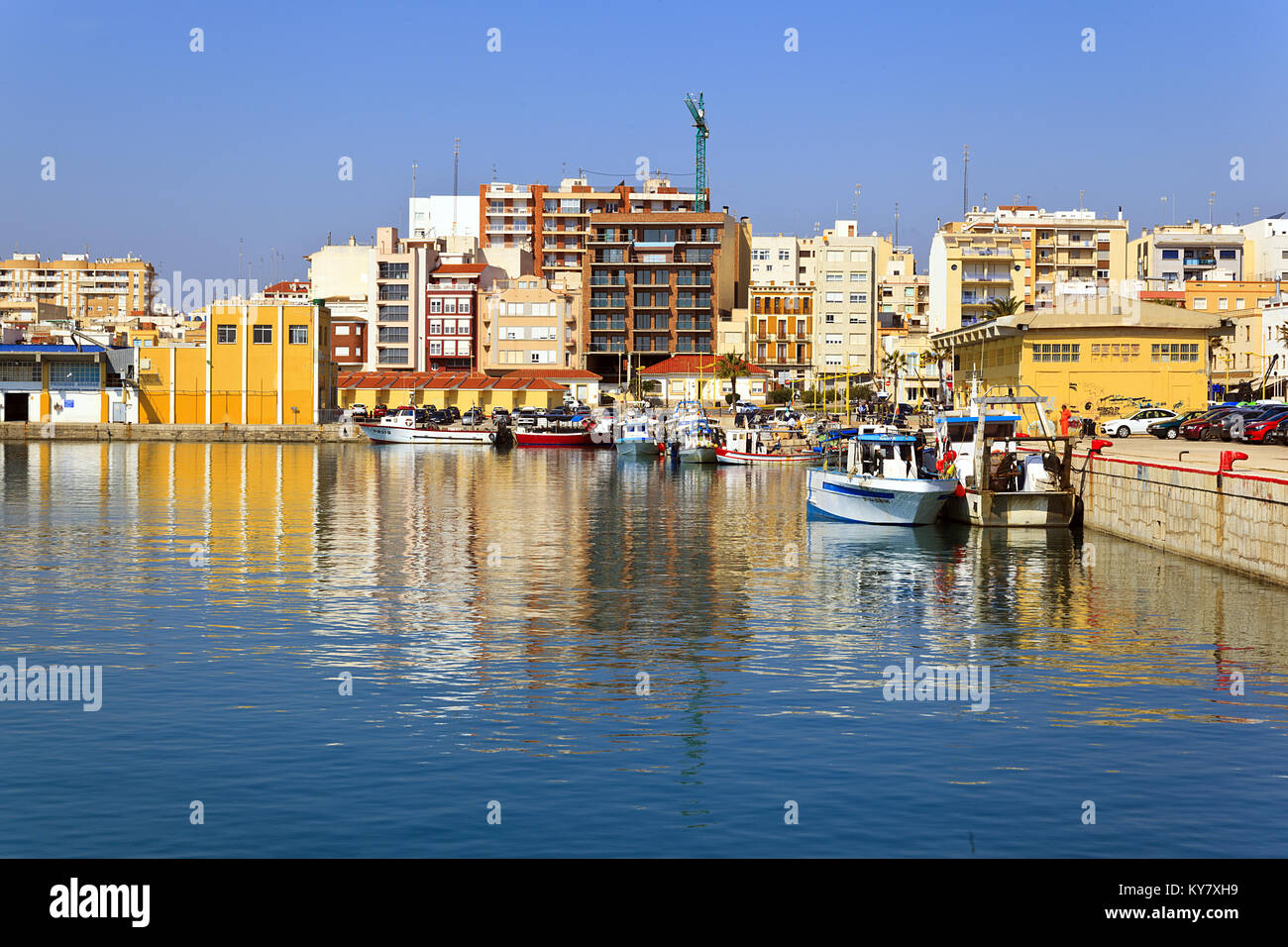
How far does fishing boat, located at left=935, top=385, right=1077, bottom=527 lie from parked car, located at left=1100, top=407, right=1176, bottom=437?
2121 centimetres

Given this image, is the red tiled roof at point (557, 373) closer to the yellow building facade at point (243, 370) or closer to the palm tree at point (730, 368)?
the palm tree at point (730, 368)

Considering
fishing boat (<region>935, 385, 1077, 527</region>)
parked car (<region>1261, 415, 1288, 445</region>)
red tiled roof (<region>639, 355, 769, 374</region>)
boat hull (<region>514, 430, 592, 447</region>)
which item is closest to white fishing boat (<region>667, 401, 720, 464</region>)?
boat hull (<region>514, 430, 592, 447</region>)

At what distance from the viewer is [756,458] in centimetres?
9619

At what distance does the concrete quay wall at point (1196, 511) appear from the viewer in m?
32.9

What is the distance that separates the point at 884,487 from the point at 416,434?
78892 millimetres

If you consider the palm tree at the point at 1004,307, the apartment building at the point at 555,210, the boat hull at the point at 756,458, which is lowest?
the boat hull at the point at 756,458

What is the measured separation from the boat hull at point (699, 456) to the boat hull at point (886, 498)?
45402mm

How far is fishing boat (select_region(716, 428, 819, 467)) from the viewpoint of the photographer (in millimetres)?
96125

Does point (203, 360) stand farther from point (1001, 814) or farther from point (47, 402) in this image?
point (1001, 814)

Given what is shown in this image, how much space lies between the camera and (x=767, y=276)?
176 m

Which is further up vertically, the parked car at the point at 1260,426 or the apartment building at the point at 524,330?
the apartment building at the point at 524,330

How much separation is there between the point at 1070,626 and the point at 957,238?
12749 cm

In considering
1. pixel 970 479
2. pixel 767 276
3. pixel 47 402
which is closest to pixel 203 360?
pixel 47 402

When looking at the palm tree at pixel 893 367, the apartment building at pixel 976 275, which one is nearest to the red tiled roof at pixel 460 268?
the palm tree at pixel 893 367
